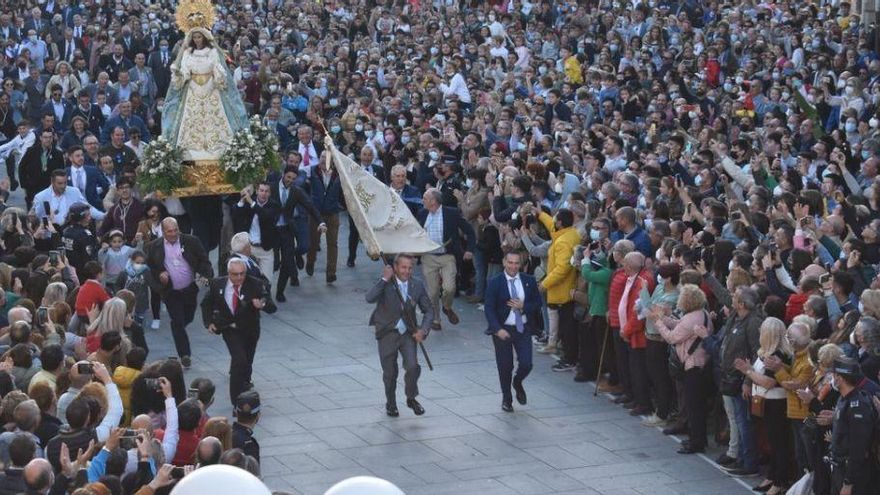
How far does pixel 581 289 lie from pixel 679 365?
8.03 ft

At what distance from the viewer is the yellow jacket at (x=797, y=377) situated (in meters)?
13.5

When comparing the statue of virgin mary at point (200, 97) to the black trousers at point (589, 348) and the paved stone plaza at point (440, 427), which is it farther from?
the black trousers at point (589, 348)

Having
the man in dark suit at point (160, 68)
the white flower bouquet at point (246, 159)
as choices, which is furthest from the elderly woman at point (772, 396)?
the man in dark suit at point (160, 68)

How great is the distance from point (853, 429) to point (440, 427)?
4.58 m

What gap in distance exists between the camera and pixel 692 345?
14.9m

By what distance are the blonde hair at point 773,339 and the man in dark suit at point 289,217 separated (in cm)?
773

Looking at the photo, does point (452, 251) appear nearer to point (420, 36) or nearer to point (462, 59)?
point (462, 59)

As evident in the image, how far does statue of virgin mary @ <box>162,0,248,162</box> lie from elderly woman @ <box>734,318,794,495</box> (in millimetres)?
9395

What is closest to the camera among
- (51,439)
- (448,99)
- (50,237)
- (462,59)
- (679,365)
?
(51,439)

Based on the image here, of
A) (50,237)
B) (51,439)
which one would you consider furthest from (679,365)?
(50,237)

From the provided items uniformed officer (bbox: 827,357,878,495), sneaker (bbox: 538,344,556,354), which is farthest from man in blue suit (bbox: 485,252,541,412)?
uniformed officer (bbox: 827,357,878,495)

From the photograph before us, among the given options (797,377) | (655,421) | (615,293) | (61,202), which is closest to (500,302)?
(615,293)

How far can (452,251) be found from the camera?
64.4 feet

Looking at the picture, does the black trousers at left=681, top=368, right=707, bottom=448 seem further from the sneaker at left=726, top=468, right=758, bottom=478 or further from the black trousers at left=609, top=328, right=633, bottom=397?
the black trousers at left=609, top=328, right=633, bottom=397
